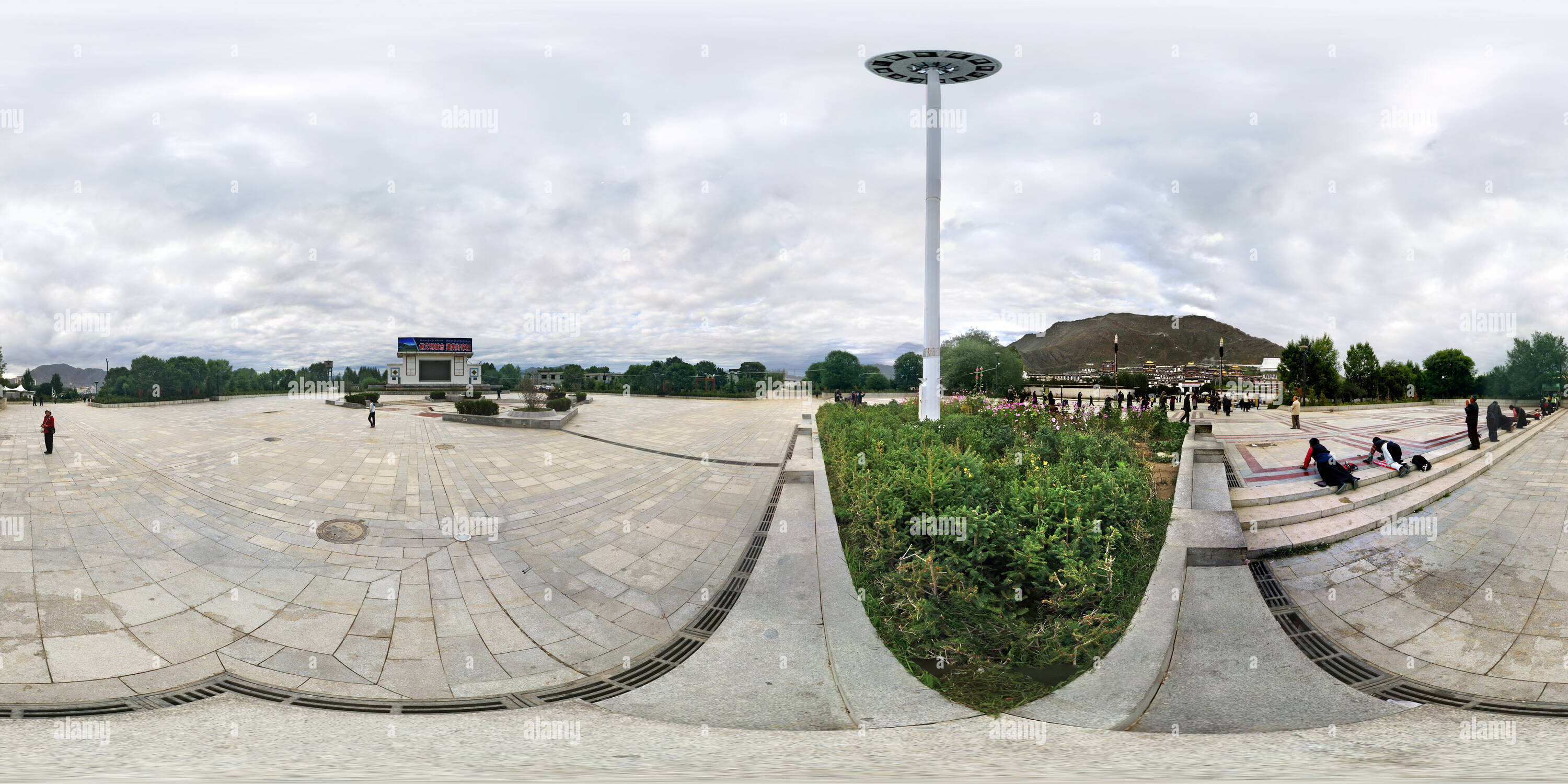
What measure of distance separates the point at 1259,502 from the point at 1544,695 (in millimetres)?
3612

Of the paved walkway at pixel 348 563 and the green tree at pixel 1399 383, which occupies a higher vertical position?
the green tree at pixel 1399 383

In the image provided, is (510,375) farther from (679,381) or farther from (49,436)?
(49,436)

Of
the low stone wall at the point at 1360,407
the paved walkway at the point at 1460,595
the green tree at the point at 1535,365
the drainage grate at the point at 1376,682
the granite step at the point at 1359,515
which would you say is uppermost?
the green tree at the point at 1535,365

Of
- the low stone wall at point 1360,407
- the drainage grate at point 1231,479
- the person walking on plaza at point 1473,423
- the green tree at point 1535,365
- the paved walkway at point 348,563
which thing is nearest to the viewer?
the paved walkway at point 348,563

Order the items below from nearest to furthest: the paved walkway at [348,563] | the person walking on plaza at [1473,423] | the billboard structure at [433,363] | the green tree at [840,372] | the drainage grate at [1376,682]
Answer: the drainage grate at [1376,682], the paved walkway at [348,563], the person walking on plaza at [1473,423], the billboard structure at [433,363], the green tree at [840,372]

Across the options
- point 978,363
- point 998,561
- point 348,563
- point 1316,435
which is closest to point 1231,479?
point 998,561

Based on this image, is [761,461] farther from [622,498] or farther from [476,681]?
[476,681]

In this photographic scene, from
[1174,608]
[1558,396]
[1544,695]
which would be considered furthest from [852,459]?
[1558,396]

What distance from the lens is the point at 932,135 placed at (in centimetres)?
1199

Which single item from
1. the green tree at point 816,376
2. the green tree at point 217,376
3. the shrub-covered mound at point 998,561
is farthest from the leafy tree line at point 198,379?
the shrub-covered mound at point 998,561

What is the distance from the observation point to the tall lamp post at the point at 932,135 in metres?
11.1

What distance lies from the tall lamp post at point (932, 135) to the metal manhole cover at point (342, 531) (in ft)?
32.0

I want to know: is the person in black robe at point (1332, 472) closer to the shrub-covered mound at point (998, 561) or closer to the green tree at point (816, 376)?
the shrub-covered mound at point (998, 561)

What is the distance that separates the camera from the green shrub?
16031 millimetres
